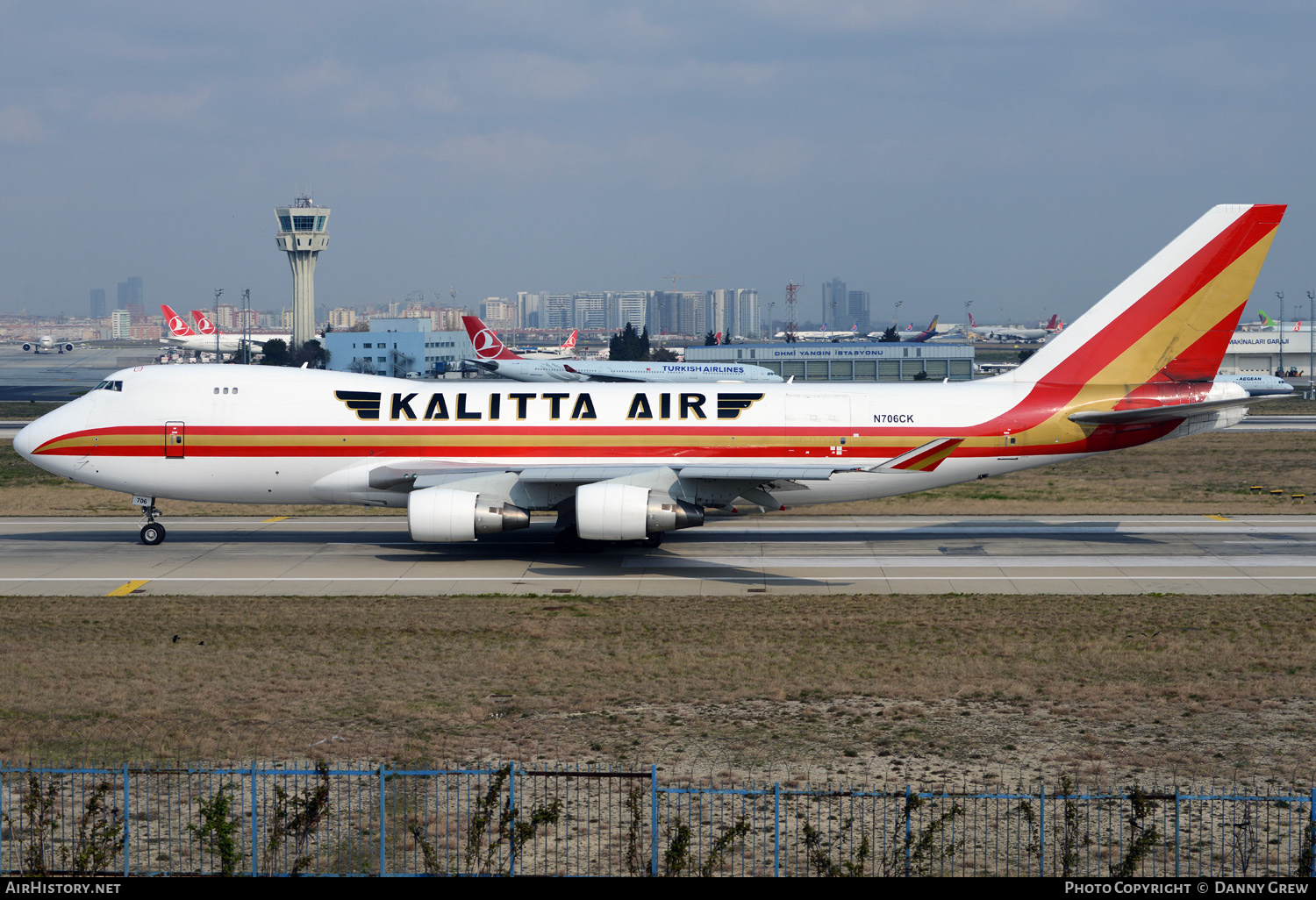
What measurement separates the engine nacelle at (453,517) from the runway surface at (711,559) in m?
1.22

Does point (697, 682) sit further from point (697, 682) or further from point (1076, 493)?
point (1076, 493)

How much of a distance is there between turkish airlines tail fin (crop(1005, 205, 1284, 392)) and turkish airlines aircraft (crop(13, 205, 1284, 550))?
0.05m

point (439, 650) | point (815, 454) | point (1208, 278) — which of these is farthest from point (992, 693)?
Result: point (1208, 278)

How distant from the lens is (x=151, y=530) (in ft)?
120

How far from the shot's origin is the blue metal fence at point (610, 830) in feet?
41.4

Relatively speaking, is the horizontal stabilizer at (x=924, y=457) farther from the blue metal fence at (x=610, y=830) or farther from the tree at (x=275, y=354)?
the tree at (x=275, y=354)

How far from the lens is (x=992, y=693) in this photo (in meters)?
20.1

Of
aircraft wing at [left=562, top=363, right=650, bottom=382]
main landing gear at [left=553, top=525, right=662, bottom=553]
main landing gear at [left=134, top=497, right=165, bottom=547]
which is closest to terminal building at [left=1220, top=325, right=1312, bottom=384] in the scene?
aircraft wing at [left=562, top=363, right=650, bottom=382]

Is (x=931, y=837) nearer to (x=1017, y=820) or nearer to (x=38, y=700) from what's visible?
(x=1017, y=820)

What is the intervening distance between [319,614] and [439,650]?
4.82 m

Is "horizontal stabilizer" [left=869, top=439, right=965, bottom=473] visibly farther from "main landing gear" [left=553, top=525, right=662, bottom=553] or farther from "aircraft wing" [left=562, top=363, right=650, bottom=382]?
"aircraft wing" [left=562, top=363, right=650, bottom=382]

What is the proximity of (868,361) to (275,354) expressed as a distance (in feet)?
310

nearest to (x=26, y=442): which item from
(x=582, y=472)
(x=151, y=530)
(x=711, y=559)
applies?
(x=151, y=530)

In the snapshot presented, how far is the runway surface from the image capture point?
30219 mm
